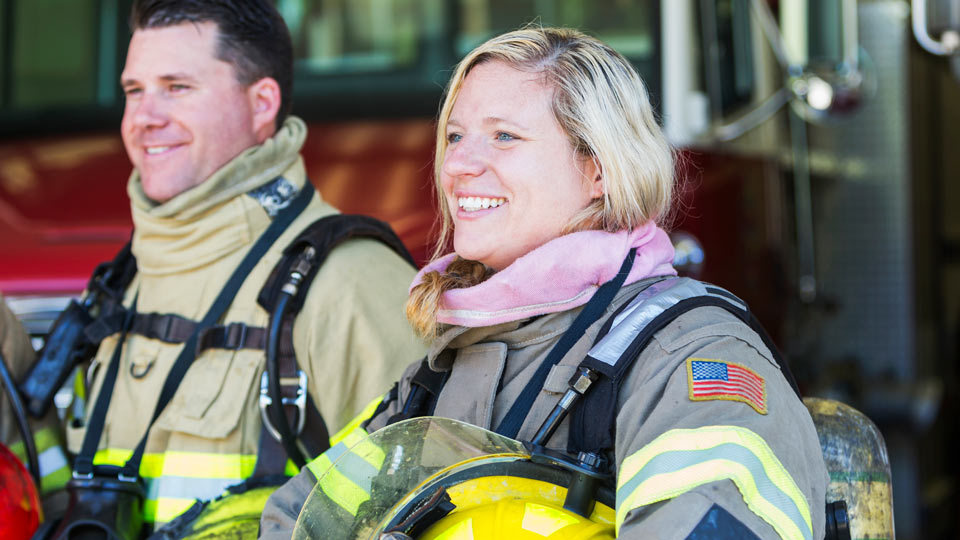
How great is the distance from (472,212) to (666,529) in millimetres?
593

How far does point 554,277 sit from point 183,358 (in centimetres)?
89

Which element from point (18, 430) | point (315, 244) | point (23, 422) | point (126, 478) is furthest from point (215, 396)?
point (18, 430)

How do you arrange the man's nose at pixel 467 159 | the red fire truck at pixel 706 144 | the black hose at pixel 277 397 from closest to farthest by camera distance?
the man's nose at pixel 467 159
the black hose at pixel 277 397
the red fire truck at pixel 706 144

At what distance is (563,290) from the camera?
163 cm

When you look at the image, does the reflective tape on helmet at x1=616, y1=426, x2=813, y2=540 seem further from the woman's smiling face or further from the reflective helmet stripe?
the woman's smiling face

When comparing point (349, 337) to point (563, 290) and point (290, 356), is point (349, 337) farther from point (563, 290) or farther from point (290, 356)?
point (563, 290)

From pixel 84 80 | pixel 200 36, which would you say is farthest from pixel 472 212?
pixel 84 80

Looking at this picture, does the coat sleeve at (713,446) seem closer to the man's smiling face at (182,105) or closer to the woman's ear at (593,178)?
the woman's ear at (593,178)

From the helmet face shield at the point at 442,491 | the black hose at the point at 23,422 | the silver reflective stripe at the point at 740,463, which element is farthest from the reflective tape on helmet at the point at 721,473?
the black hose at the point at 23,422

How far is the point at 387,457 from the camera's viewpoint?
1499 mm

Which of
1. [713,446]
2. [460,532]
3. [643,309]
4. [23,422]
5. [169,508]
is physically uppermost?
[643,309]

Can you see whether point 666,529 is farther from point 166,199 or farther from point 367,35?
point 367,35

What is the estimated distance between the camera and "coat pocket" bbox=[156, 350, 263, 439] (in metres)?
2.15

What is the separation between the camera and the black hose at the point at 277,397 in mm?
2107
